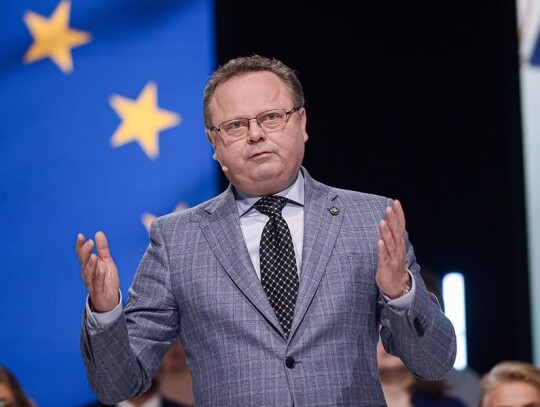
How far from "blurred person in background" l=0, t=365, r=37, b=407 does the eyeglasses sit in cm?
219

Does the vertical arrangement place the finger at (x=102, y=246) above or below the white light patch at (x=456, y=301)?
above

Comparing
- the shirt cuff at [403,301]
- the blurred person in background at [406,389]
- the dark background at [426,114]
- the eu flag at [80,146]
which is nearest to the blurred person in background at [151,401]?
the eu flag at [80,146]

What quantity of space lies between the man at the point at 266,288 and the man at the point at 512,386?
6.07 feet

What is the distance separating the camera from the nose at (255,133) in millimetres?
2170

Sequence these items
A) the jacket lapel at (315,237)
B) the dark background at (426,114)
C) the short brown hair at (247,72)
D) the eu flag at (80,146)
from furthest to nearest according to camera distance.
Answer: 1. the dark background at (426,114)
2. the eu flag at (80,146)
3. the short brown hair at (247,72)
4. the jacket lapel at (315,237)

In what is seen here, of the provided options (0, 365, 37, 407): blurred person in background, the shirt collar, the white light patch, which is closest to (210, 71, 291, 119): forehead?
the shirt collar

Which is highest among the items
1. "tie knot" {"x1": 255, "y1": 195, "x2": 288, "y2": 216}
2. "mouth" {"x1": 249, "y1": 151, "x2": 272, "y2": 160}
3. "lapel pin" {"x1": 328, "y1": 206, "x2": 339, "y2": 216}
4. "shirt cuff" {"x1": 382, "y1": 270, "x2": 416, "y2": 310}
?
"mouth" {"x1": 249, "y1": 151, "x2": 272, "y2": 160}

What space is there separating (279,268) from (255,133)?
31cm

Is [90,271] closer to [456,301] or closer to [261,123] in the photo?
[261,123]

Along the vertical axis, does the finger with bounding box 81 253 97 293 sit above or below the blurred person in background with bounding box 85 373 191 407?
above

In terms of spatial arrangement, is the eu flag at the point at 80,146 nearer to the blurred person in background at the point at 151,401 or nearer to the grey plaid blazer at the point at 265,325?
the blurred person in background at the point at 151,401

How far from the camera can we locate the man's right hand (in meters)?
1.92

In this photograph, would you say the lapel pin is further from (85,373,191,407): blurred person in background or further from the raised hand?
(85,373,191,407): blurred person in background

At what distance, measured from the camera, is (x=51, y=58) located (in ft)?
14.6
